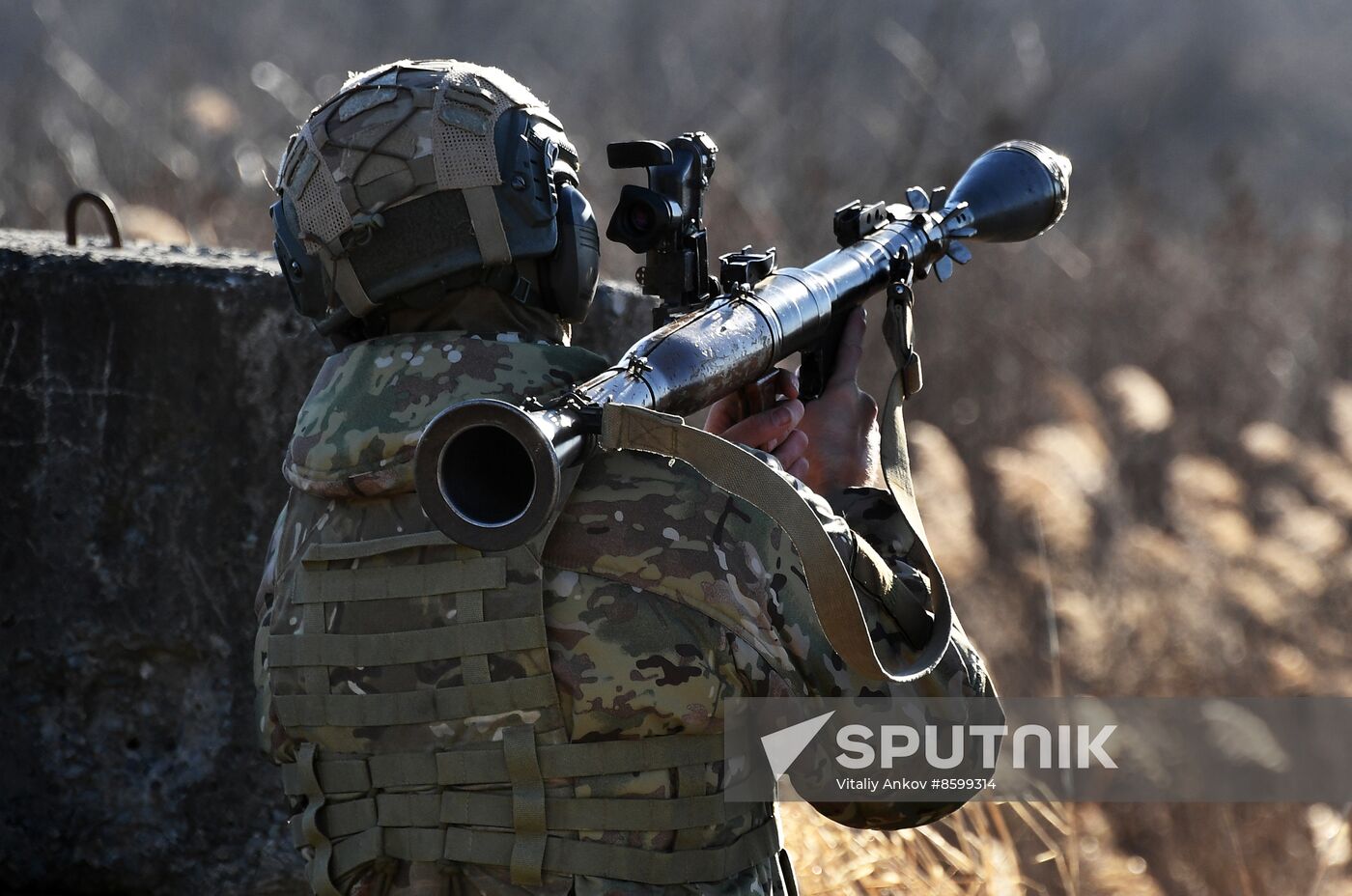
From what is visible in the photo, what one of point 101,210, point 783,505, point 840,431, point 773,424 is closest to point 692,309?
point 773,424

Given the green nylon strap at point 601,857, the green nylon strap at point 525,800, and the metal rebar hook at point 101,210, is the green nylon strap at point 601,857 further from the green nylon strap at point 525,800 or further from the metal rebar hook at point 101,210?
the metal rebar hook at point 101,210

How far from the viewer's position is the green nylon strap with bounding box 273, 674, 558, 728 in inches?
75.8

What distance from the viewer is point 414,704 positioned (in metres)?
1.99

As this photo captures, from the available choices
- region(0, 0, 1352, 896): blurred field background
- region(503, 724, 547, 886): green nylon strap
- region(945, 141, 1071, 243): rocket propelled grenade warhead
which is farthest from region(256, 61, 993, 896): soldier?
region(0, 0, 1352, 896): blurred field background

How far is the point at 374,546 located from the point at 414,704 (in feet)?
0.72

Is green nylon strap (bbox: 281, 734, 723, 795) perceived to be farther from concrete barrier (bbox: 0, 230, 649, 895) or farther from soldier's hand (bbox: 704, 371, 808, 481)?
concrete barrier (bbox: 0, 230, 649, 895)

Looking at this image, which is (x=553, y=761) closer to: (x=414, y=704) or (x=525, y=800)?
(x=525, y=800)

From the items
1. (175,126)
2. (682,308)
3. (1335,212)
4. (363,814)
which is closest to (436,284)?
(682,308)

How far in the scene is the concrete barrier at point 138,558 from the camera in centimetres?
348

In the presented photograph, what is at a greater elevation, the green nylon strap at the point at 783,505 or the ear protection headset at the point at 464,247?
the ear protection headset at the point at 464,247

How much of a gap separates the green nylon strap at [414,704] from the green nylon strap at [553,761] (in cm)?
5

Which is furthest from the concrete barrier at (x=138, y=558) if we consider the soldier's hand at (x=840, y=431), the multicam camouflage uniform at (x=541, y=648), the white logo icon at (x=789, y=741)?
the white logo icon at (x=789, y=741)

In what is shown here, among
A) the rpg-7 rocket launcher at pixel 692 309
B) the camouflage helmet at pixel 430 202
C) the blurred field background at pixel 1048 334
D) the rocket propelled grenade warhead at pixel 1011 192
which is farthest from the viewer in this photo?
the blurred field background at pixel 1048 334

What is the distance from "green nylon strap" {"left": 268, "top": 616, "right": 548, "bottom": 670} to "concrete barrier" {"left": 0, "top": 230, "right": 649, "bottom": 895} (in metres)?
1.55
